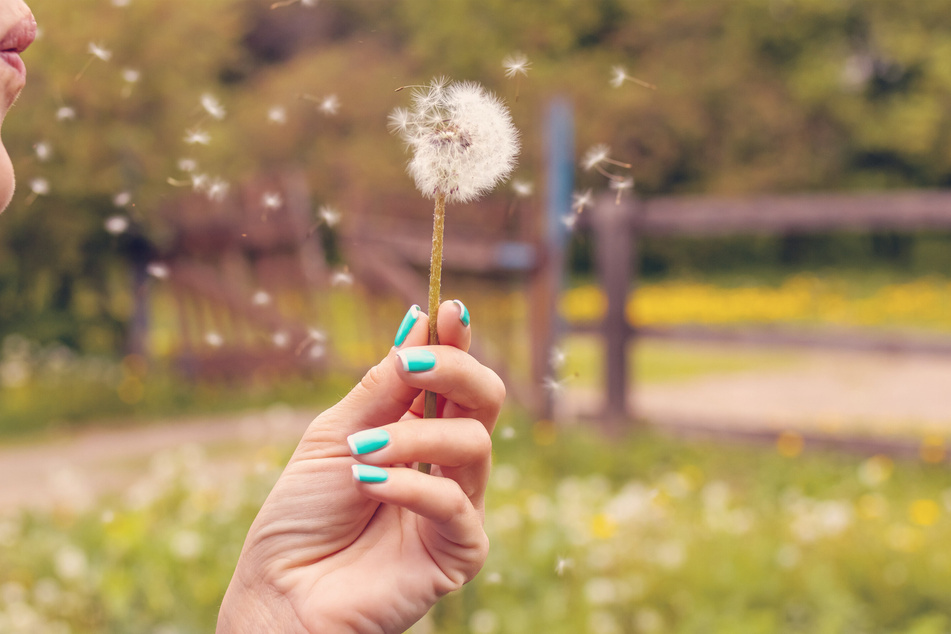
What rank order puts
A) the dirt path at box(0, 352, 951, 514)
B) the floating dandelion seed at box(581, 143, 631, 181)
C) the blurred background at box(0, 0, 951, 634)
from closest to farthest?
the floating dandelion seed at box(581, 143, 631, 181), the blurred background at box(0, 0, 951, 634), the dirt path at box(0, 352, 951, 514)

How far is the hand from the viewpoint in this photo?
104cm

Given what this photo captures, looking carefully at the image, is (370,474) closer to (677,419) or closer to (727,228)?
(677,419)

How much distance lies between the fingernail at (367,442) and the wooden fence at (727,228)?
4.53 metres

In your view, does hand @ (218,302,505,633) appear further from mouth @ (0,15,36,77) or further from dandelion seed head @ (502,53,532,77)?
mouth @ (0,15,36,77)

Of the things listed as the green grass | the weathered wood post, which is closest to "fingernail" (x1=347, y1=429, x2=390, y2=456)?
the green grass

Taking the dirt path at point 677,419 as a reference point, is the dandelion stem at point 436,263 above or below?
above

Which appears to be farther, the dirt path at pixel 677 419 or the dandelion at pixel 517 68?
the dirt path at pixel 677 419

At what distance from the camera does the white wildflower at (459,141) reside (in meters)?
0.89

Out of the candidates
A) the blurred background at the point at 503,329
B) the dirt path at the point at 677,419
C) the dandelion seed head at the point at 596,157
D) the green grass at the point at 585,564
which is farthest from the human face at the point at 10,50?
the dirt path at the point at 677,419

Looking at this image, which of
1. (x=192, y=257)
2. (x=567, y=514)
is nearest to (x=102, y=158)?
(x=192, y=257)

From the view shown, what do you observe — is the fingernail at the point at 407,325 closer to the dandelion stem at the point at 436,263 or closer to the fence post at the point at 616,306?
the dandelion stem at the point at 436,263

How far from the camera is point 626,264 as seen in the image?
5.62 metres

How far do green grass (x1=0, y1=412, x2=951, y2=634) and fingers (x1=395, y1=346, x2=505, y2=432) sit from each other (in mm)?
1547

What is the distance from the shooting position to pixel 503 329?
5676 mm
